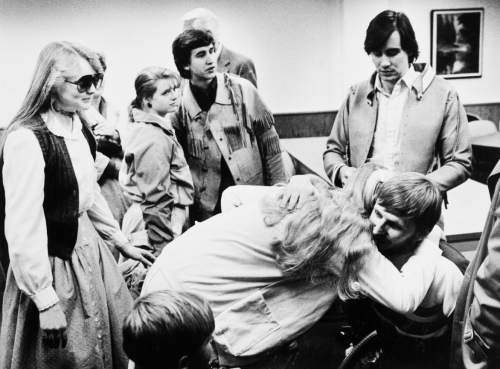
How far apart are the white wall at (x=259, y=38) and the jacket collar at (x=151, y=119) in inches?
171

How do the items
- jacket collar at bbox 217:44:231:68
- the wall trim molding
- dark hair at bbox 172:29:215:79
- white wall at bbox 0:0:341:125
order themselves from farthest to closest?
the wall trim molding
white wall at bbox 0:0:341:125
jacket collar at bbox 217:44:231:68
dark hair at bbox 172:29:215:79

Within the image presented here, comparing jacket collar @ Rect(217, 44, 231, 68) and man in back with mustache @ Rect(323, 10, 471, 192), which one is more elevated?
jacket collar @ Rect(217, 44, 231, 68)

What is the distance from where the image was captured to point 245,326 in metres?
1.80

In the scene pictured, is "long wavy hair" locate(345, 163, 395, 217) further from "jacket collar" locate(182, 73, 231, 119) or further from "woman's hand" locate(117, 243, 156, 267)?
"jacket collar" locate(182, 73, 231, 119)

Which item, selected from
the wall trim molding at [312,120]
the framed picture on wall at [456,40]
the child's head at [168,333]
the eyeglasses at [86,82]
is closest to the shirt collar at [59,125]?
the eyeglasses at [86,82]

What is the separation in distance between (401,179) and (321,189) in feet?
0.82

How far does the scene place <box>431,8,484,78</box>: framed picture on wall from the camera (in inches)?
283

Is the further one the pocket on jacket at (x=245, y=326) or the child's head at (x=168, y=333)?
the pocket on jacket at (x=245, y=326)

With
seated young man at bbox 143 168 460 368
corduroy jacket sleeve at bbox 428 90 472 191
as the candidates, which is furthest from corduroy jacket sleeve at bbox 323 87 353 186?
seated young man at bbox 143 168 460 368

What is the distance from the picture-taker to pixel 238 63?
439 centimetres

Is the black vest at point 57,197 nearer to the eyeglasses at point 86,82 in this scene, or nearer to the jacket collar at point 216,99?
the eyeglasses at point 86,82

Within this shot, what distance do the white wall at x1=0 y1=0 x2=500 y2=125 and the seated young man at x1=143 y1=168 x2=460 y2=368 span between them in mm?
5512

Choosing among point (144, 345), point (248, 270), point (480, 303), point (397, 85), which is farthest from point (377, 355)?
point (397, 85)

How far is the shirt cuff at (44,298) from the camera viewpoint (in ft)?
5.68
